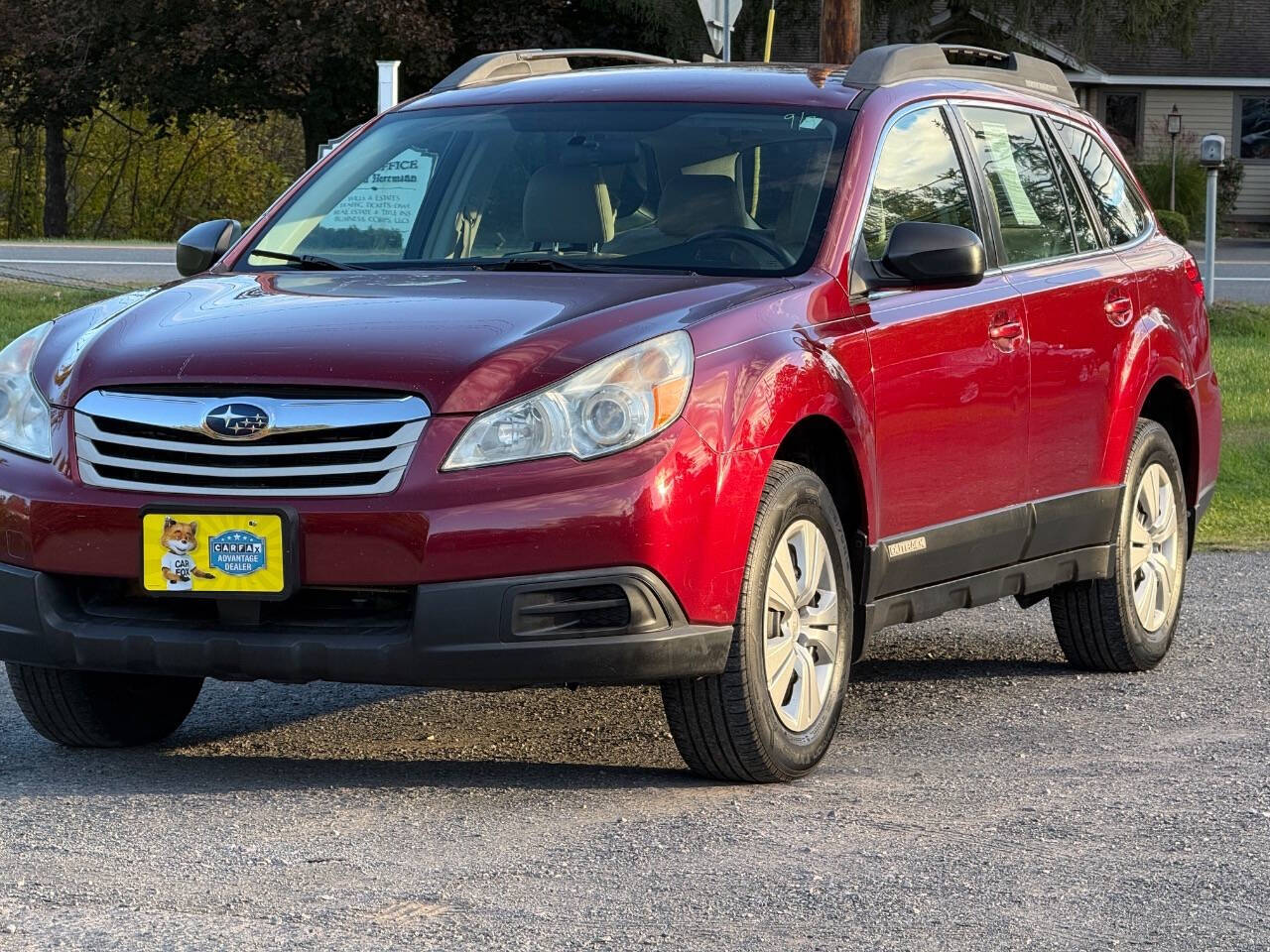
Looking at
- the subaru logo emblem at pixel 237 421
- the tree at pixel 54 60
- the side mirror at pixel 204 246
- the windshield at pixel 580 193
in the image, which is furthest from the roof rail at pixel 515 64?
the tree at pixel 54 60

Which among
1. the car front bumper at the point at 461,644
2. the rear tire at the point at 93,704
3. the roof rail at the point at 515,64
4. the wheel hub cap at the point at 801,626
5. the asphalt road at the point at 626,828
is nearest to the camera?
the asphalt road at the point at 626,828

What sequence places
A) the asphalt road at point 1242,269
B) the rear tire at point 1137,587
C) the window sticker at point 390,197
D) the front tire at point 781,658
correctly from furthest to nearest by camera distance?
the asphalt road at point 1242,269, the rear tire at point 1137,587, the window sticker at point 390,197, the front tire at point 781,658

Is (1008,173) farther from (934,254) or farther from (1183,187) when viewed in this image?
(1183,187)

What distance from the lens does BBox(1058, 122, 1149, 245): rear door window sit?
7.61 meters

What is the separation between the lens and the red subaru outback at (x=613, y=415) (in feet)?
16.4

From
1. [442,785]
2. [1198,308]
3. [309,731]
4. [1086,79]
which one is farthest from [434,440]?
[1086,79]

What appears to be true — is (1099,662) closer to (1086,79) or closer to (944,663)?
(944,663)

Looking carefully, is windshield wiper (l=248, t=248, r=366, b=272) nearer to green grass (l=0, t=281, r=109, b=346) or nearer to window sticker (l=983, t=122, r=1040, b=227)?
window sticker (l=983, t=122, r=1040, b=227)

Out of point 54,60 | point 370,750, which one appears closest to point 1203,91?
point 54,60

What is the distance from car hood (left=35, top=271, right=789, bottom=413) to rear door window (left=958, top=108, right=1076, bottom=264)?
1.35m

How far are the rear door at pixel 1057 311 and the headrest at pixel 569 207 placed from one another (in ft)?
4.25

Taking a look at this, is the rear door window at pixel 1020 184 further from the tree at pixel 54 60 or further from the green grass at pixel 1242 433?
the tree at pixel 54 60

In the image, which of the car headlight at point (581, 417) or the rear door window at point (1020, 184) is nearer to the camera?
the car headlight at point (581, 417)

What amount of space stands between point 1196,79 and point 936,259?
1710 inches
